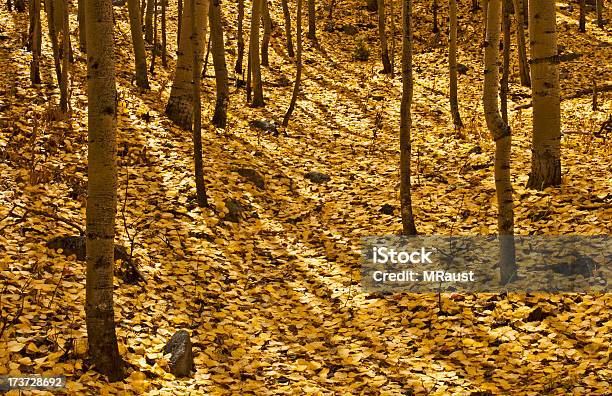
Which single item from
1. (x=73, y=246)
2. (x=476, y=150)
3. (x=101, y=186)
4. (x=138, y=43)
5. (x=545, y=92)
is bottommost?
(x=73, y=246)

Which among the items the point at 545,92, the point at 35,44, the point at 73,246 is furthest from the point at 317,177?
the point at 35,44

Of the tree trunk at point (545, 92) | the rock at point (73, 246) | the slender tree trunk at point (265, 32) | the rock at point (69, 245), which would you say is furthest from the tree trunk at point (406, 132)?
the slender tree trunk at point (265, 32)

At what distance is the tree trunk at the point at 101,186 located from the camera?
180 inches

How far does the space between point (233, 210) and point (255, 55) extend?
21.8 feet

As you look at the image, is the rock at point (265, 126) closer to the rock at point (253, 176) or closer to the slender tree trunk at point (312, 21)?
the rock at point (253, 176)

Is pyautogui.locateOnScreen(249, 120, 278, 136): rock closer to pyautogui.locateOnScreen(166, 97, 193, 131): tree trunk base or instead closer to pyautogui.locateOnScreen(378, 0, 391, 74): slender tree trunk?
pyautogui.locateOnScreen(166, 97, 193, 131): tree trunk base

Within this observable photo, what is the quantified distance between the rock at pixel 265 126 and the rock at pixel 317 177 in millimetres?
2488

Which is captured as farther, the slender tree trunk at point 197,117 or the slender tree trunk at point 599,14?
the slender tree trunk at point 599,14

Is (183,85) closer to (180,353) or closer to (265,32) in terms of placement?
(265,32)

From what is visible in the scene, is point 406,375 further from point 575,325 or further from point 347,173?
point 347,173

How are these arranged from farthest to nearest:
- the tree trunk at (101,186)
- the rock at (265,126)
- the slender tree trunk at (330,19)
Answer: the slender tree trunk at (330,19) < the rock at (265,126) < the tree trunk at (101,186)

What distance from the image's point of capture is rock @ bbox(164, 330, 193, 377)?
5.28 m
